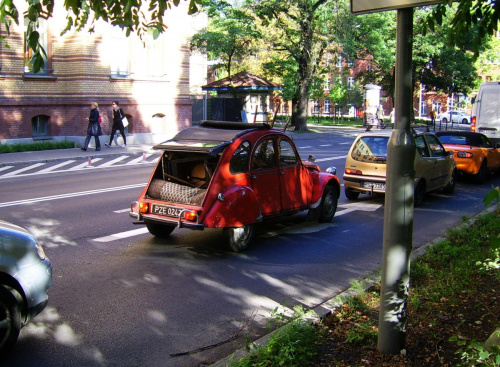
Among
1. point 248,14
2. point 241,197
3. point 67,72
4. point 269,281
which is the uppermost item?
point 248,14

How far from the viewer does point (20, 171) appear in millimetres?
17844

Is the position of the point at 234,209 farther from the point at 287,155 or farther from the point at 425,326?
the point at 425,326

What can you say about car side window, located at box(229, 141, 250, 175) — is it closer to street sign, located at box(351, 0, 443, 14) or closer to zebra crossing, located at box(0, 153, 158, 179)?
street sign, located at box(351, 0, 443, 14)

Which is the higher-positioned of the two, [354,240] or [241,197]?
[241,197]

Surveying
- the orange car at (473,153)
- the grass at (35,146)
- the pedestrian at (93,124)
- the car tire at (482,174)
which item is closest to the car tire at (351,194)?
the orange car at (473,153)

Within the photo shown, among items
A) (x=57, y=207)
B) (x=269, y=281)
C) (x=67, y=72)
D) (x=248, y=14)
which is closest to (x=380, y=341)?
(x=269, y=281)

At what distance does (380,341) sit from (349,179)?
8.55 m

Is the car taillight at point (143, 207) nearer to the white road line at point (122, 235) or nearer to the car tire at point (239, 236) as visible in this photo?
the white road line at point (122, 235)

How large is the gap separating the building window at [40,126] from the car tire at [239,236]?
18419mm

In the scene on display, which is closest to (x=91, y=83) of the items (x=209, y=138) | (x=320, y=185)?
(x=320, y=185)

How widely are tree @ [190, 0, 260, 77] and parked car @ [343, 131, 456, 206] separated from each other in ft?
74.3

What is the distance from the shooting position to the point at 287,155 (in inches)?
372

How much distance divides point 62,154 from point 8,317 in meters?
18.0

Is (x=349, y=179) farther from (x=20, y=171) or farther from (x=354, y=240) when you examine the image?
(x=20, y=171)
